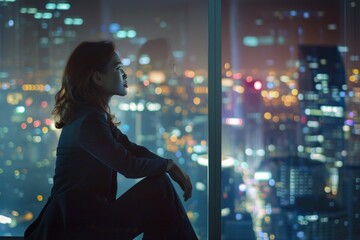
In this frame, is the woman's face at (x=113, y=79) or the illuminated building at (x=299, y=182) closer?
the woman's face at (x=113, y=79)

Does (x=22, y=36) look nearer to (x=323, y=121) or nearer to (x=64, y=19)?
(x=64, y=19)

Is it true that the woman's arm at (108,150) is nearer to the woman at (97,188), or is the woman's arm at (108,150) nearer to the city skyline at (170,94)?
the woman at (97,188)

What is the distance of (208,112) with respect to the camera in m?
2.25

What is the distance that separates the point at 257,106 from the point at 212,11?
0.96 meters

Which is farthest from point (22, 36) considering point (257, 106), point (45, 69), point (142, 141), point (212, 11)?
point (257, 106)

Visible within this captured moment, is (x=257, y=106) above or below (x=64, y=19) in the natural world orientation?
below

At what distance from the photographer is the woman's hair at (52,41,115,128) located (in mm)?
2113

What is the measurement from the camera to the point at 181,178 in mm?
2148

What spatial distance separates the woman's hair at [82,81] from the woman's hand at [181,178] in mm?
351

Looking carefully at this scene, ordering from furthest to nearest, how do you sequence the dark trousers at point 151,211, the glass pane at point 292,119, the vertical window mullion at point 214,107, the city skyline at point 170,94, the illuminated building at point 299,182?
the illuminated building at point 299,182 → the glass pane at point 292,119 → the city skyline at point 170,94 → the vertical window mullion at point 214,107 → the dark trousers at point 151,211

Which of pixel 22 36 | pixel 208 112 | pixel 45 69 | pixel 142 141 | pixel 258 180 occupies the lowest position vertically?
pixel 258 180

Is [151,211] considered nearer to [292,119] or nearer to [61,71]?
[61,71]

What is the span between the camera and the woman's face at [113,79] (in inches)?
85.5

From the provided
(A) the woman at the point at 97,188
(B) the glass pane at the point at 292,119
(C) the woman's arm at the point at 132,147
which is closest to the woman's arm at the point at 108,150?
(A) the woman at the point at 97,188
